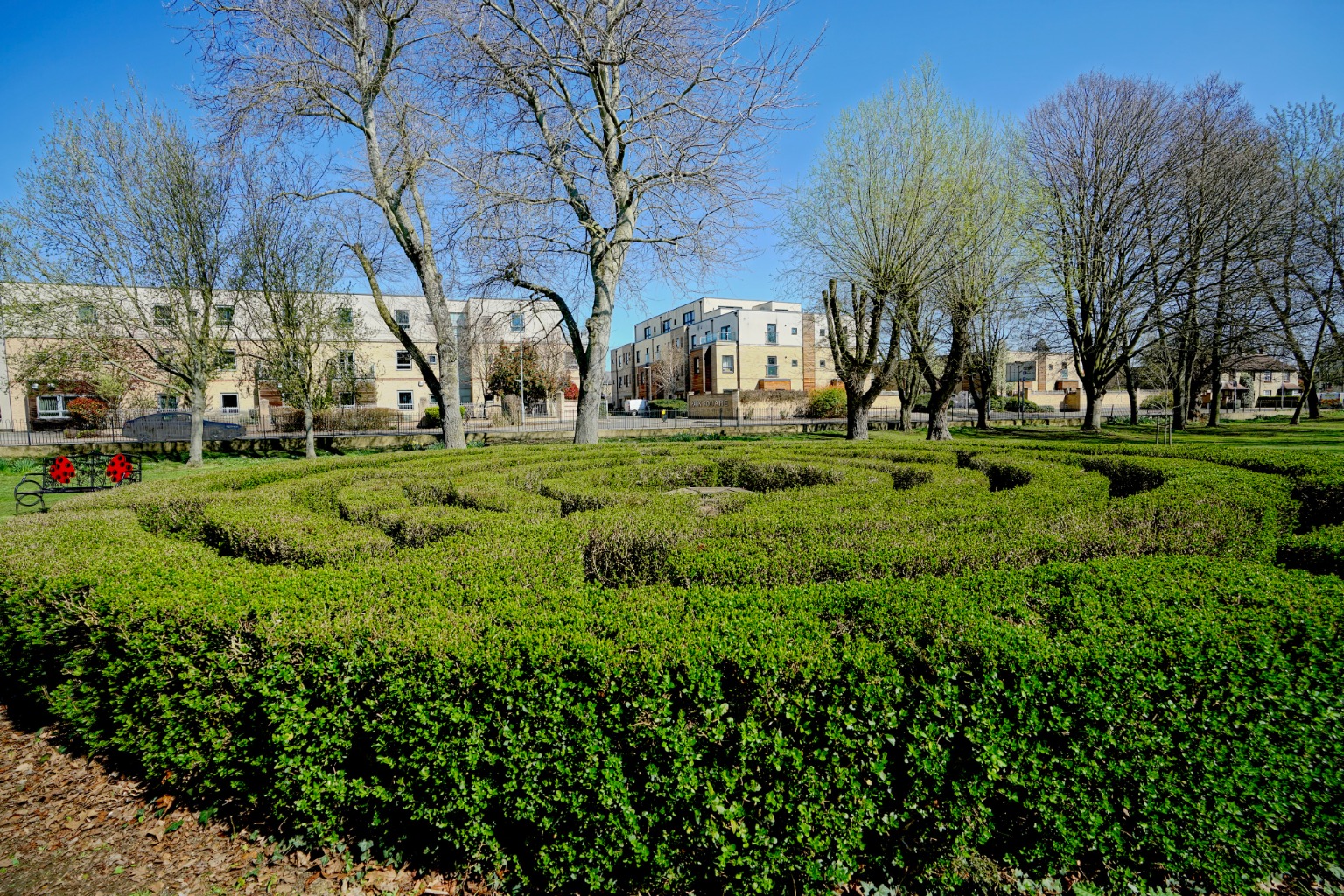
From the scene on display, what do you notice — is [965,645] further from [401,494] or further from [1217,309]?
[1217,309]

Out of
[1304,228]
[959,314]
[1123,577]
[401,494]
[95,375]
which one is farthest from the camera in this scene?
[1304,228]

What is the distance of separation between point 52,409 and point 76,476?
31284mm

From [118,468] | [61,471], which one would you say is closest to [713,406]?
[118,468]

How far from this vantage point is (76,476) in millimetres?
11703

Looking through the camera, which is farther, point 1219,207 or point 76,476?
point 1219,207

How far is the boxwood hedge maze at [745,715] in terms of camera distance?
2.49 meters

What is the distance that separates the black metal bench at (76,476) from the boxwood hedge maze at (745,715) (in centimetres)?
881

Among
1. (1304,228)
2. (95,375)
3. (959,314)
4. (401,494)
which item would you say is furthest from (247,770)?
(1304,228)

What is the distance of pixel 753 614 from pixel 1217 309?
92.1ft

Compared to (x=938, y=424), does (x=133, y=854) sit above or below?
below

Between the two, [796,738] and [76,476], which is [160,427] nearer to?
[76,476]

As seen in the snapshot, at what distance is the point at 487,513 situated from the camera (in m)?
5.62

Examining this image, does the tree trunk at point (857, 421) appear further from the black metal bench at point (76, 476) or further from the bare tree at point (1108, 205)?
the black metal bench at point (76, 476)

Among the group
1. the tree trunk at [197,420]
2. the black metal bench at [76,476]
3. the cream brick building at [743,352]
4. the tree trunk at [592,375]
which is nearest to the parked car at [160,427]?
the tree trunk at [197,420]
